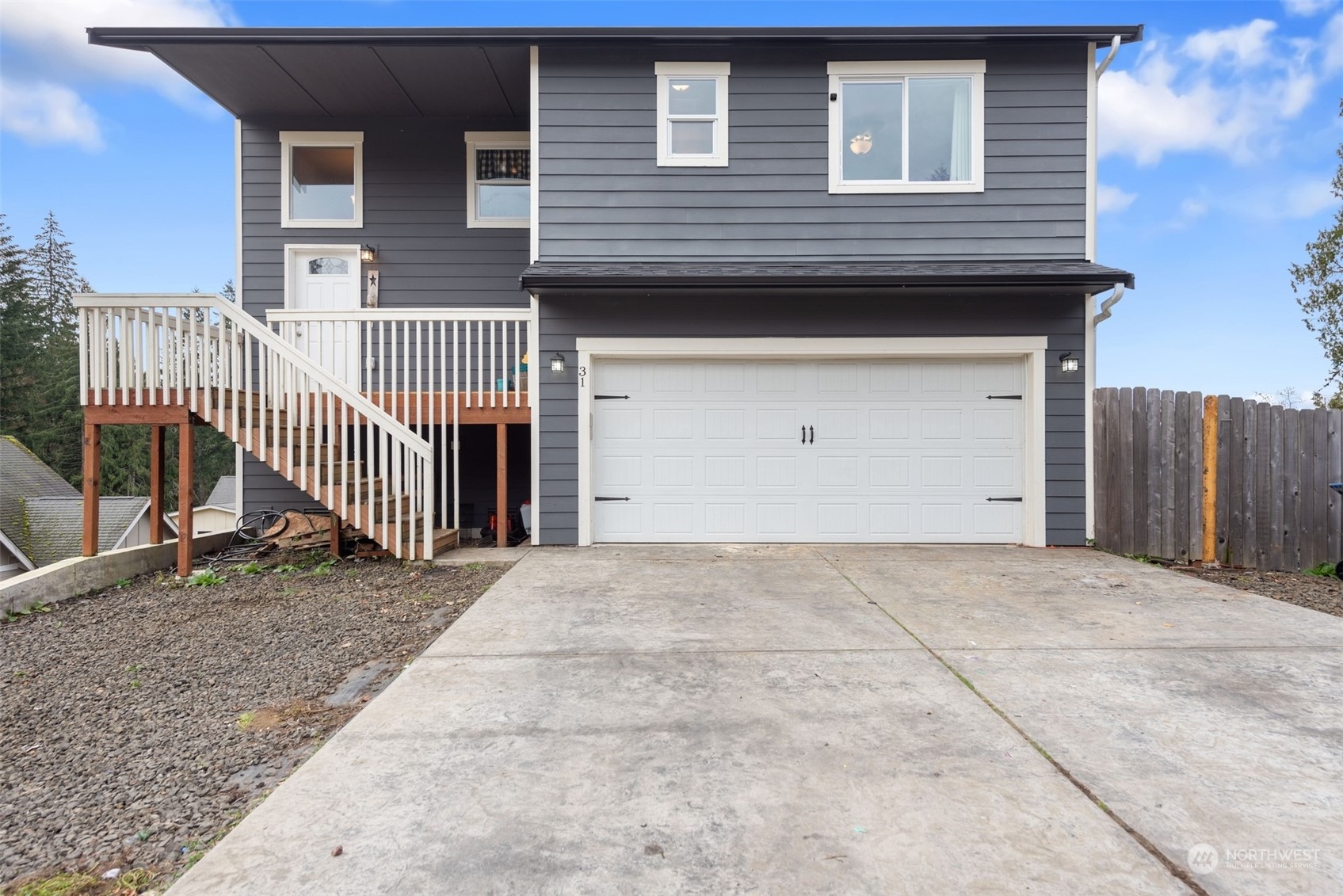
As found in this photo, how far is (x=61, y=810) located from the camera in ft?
6.28

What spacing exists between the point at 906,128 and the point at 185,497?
7250mm

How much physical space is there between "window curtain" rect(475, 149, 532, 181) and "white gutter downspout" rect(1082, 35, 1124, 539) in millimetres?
5923

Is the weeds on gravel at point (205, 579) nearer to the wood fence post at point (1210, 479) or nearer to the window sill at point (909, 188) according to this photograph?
the window sill at point (909, 188)

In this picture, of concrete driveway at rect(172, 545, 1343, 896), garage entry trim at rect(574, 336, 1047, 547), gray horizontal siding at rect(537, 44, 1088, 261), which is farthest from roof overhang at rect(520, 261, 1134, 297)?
concrete driveway at rect(172, 545, 1343, 896)

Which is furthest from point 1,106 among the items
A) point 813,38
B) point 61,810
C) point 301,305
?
point 61,810

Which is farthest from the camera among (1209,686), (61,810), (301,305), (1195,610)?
(301,305)

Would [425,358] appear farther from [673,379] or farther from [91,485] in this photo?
[91,485]

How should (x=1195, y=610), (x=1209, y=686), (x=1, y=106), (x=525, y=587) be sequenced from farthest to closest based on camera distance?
→ (x=1, y=106)
(x=525, y=587)
(x=1195, y=610)
(x=1209, y=686)

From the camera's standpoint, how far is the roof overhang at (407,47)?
6.05 metres

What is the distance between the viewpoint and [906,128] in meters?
6.33

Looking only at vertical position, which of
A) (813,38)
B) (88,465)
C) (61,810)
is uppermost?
(813,38)

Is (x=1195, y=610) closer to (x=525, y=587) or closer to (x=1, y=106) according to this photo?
(x=525, y=587)

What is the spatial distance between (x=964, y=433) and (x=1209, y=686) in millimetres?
3865

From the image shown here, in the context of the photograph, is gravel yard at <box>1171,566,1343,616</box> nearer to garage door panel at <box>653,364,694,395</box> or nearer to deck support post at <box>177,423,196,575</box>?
garage door panel at <box>653,364,694,395</box>
